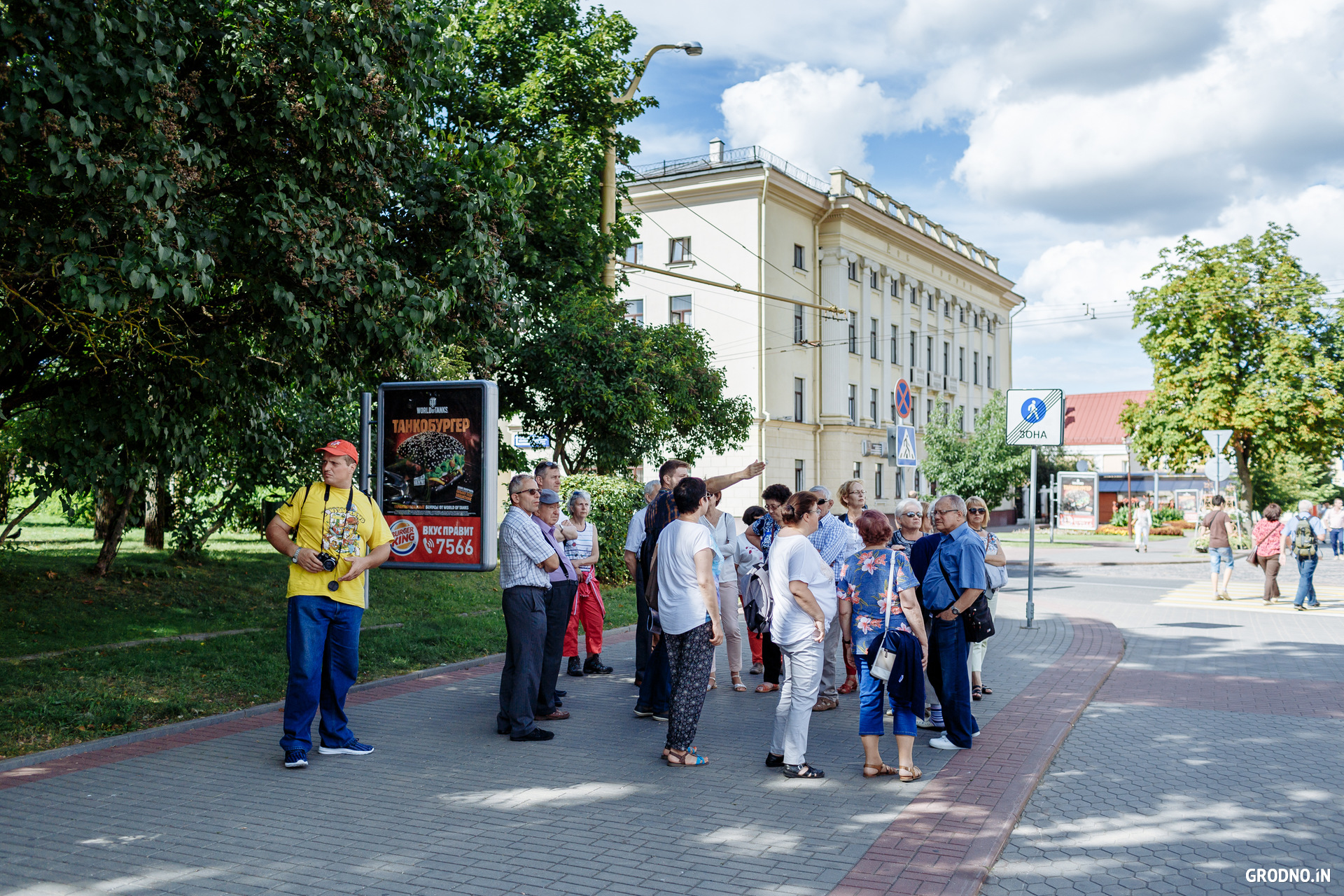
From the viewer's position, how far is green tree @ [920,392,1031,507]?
37.1 meters

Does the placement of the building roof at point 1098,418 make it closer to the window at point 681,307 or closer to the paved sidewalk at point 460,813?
the window at point 681,307

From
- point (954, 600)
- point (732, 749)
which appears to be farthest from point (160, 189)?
point (954, 600)

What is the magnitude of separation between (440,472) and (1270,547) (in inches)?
567

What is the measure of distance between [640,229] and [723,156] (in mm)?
4389

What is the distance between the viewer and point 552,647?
7863 millimetres

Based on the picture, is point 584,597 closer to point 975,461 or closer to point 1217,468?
point 1217,468

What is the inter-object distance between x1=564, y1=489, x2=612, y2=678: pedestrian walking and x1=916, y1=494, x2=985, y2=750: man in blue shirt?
339 centimetres

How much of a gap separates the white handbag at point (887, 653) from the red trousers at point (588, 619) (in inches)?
158

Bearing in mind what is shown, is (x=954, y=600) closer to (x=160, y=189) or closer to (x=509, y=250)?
(x=160, y=189)

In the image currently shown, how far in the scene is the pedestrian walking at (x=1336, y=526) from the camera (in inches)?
1304

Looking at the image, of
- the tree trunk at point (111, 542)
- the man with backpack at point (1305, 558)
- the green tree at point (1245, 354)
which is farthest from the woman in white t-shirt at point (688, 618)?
the green tree at point (1245, 354)

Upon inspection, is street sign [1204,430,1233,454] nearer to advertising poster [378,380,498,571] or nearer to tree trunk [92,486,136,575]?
advertising poster [378,380,498,571]

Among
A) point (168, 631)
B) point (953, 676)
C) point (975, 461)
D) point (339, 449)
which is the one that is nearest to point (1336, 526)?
point (975, 461)

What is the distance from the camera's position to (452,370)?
21.2 meters
